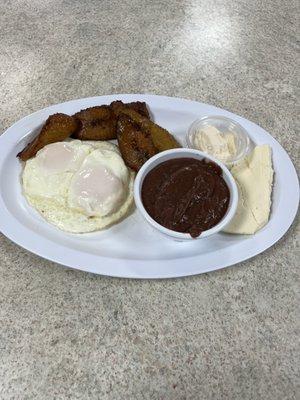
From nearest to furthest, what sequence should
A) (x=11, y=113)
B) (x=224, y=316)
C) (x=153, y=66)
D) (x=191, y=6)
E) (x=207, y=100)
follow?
(x=224, y=316) < (x=11, y=113) < (x=207, y=100) < (x=153, y=66) < (x=191, y=6)

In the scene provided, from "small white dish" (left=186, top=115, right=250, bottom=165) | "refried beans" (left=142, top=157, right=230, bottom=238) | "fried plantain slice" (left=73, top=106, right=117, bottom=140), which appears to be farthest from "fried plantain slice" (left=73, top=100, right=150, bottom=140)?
"refried beans" (left=142, top=157, right=230, bottom=238)

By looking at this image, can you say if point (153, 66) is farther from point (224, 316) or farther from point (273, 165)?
point (224, 316)

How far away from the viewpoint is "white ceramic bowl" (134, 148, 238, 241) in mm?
1230

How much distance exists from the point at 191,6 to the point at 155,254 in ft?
4.82

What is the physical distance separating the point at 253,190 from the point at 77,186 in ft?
1.89

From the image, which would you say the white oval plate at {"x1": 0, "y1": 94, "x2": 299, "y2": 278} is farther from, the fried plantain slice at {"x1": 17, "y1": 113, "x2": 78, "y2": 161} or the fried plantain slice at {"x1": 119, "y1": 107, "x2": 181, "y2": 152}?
the fried plantain slice at {"x1": 119, "y1": 107, "x2": 181, "y2": 152}

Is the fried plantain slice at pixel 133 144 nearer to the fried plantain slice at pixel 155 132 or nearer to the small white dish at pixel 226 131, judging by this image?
the fried plantain slice at pixel 155 132

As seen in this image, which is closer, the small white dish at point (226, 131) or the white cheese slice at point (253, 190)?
the white cheese slice at point (253, 190)

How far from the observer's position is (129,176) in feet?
4.75

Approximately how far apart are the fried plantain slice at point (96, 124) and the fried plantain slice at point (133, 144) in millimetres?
40

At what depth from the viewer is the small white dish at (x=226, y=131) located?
153cm

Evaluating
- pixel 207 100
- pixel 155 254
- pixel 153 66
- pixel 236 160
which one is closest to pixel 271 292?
pixel 155 254

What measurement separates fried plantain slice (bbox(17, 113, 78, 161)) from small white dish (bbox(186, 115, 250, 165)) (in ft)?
1.38

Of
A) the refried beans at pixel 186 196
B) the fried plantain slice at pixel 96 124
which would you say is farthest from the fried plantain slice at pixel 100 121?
the refried beans at pixel 186 196
